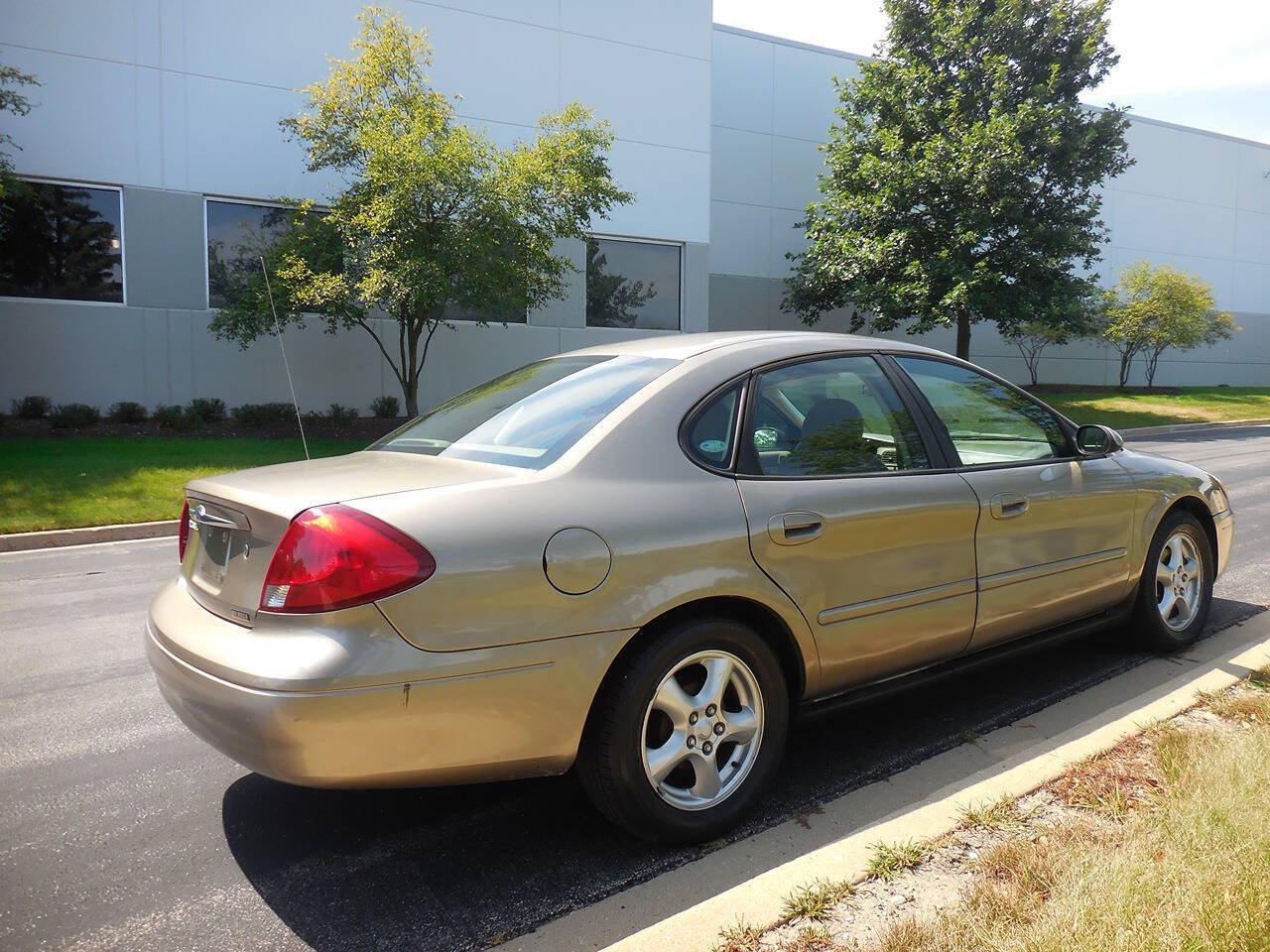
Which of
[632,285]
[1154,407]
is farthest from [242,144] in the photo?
[1154,407]

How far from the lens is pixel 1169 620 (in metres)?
4.84

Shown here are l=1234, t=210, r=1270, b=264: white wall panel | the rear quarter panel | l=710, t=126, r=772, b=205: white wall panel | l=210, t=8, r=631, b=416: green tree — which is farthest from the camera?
l=1234, t=210, r=1270, b=264: white wall panel

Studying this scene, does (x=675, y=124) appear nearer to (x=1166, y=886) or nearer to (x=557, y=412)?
(x=557, y=412)

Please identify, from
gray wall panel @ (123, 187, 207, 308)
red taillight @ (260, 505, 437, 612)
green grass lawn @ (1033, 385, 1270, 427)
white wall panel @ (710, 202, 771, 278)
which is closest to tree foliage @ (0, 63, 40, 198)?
gray wall panel @ (123, 187, 207, 308)

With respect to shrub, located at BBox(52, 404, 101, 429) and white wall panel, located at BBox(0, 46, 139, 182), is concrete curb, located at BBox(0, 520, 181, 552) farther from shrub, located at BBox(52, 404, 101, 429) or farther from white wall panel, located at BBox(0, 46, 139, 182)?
white wall panel, located at BBox(0, 46, 139, 182)

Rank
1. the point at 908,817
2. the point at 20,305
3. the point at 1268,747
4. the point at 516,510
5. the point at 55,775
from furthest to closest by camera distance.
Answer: the point at 20,305, the point at 55,775, the point at 1268,747, the point at 908,817, the point at 516,510

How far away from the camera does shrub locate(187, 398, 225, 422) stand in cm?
1579

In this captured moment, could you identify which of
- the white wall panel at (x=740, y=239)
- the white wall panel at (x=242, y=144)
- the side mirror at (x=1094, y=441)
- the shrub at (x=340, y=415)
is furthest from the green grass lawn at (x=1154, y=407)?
the side mirror at (x=1094, y=441)

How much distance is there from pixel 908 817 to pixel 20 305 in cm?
1672

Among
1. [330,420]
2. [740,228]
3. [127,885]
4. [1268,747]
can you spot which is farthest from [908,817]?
[740,228]

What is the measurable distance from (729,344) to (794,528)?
80cm

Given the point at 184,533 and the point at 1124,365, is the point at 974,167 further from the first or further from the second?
the point at 184,533

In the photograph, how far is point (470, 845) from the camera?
3035 millimetres

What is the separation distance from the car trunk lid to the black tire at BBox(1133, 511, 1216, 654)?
354 cm
